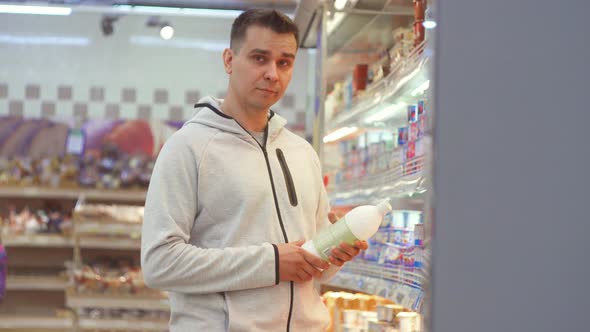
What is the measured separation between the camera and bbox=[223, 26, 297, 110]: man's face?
2.01m

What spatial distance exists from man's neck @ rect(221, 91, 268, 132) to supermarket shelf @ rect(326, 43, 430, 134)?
0.42 m

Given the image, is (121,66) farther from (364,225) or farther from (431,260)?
(431,260)

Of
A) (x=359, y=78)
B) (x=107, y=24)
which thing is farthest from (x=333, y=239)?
(x=107, y=24)

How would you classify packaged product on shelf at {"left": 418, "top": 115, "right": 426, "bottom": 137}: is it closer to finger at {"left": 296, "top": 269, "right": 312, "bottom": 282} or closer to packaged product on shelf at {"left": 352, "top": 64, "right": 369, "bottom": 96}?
finger at {"left": 296, "top": 269, "right": 312, "bottom": 282}

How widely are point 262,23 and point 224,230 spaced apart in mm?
517

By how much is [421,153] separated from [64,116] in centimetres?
536

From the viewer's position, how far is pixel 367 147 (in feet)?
10.7

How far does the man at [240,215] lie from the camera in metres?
1.91

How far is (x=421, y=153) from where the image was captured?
2.23m

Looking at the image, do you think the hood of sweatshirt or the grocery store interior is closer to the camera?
the grocery store interior

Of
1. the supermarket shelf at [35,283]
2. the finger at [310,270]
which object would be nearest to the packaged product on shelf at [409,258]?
the finger at [310,270]

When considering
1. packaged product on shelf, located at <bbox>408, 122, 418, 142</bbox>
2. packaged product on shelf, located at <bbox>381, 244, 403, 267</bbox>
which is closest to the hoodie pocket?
packaged product on shelf, located at <bbox>408, 122, 418, 142</bbox>

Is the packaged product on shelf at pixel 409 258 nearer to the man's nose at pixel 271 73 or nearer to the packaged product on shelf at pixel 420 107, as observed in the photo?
the packaged product on shelf at pixel 420 107

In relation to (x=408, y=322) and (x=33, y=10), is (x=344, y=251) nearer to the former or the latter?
(x=408, y=322)
